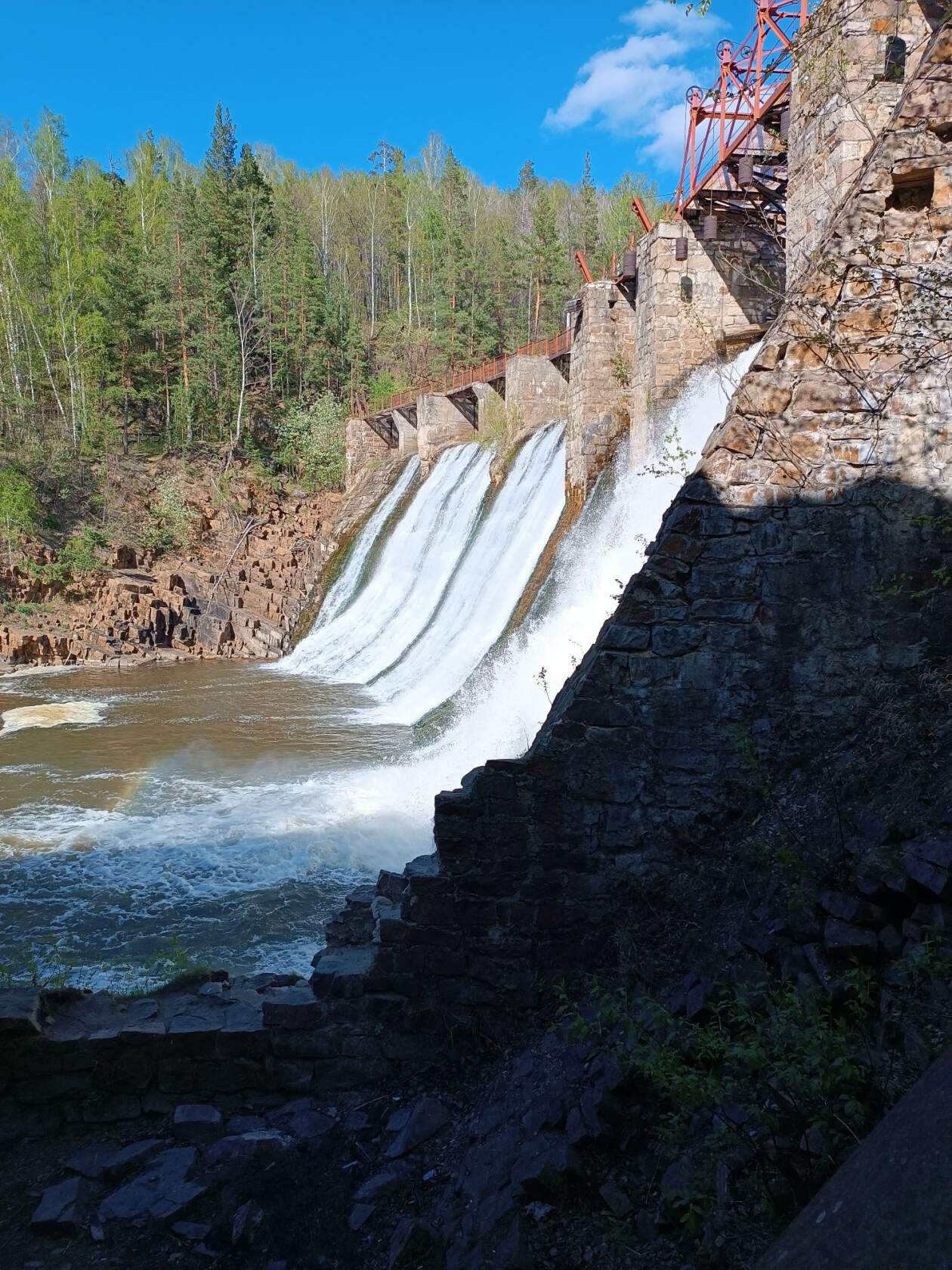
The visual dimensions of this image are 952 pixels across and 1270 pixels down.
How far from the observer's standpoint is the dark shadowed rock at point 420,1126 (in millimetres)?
3816

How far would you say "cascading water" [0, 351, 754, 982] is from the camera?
24.6 ft

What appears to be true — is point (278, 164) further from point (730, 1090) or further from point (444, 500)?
point (730, 1090)

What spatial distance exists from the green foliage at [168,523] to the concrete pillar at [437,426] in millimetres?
7691

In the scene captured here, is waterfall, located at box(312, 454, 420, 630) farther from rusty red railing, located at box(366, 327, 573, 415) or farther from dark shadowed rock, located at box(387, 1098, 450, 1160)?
dark shadowed rock, located at box(387, 1098, 450, 1160)

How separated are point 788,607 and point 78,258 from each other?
33.4 meters

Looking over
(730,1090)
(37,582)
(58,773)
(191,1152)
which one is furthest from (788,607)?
(37,582)

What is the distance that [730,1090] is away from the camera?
9.40ft

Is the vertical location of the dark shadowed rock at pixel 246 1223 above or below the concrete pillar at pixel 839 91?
below

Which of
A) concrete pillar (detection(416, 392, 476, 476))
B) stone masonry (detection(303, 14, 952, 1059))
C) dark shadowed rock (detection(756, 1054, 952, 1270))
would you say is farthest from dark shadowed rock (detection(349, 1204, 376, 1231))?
concrete pillar (detection(416, 392, 476, 476))

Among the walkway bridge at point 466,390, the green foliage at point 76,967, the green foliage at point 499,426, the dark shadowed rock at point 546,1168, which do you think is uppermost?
the walkway bridge at point 466,390

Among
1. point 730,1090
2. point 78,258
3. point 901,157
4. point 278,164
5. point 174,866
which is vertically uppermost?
point 278,164

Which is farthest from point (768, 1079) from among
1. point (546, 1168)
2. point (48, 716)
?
point (48, 716)

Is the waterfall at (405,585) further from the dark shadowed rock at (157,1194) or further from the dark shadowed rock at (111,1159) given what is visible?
the dark shadowed rock at (157,1194)

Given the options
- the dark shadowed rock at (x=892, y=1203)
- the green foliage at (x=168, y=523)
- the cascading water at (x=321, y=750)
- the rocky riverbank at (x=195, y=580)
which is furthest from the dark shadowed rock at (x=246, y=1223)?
the green foliage at (x=168, y=523)
